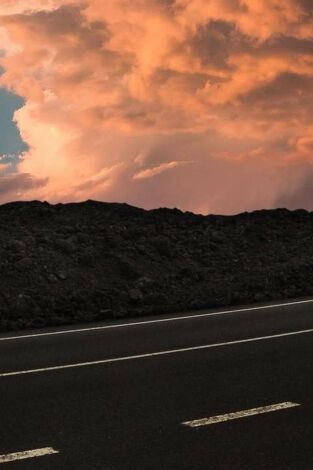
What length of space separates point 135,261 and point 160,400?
46.6 feet

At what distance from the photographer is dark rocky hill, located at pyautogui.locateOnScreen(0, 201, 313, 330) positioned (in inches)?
672

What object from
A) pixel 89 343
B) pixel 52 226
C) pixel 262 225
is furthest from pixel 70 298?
pixel 262 225

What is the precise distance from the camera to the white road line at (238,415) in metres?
6.45

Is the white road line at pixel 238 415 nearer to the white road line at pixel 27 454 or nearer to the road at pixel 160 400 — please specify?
the road at pixel 160 400

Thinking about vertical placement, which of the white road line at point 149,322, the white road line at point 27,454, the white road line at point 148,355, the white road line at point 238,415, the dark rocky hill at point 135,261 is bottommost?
the white road line at point 238,415

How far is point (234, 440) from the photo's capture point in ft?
19.6

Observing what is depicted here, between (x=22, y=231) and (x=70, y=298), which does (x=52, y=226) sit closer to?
(x=22, y=231)

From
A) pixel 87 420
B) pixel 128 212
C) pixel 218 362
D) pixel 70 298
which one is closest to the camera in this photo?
pixel 87 420

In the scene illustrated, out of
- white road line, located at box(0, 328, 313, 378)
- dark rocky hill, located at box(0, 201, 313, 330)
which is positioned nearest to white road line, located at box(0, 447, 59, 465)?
white road line, located at box(0, 328, 313, 378)

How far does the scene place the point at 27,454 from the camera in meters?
5.74

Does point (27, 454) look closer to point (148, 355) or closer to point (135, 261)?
point (148, 355)

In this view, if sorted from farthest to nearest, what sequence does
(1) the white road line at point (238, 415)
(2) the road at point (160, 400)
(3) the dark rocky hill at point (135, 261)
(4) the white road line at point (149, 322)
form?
(3) the dark rocky hill at point (135, 261) → (4) the white road line at point (149, 322) → (1) the white road line at point (238, 415) → (2) the road at point (160, 400)

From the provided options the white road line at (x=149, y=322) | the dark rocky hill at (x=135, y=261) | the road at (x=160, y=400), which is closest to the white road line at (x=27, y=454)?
the road at (x=160, y=400)

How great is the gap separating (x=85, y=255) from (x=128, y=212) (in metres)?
6.74
